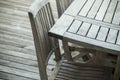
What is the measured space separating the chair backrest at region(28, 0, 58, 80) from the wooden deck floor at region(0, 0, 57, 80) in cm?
73

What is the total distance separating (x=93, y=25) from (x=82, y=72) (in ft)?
1.10

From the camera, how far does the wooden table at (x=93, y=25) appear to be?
1.26 meters

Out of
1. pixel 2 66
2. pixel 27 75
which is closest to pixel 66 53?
pixel 27 75

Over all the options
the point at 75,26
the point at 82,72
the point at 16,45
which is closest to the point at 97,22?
the point at 75,26

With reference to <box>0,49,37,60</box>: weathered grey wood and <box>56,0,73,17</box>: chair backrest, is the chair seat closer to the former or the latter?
<box>56,0,73,17</box>: chair backrest

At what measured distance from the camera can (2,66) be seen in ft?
7.34

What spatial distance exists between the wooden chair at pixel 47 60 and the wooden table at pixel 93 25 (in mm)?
86

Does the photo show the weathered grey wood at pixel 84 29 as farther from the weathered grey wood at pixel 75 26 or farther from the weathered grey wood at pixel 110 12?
the weathered grey wood at pixel 110 12

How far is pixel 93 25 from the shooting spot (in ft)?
4.64

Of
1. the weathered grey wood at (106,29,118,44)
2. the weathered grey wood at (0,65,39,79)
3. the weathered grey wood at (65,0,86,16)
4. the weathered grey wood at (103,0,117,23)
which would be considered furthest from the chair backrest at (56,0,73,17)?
the weathered grey wood at (0,65,39,79)

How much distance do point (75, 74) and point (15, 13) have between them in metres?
1.95

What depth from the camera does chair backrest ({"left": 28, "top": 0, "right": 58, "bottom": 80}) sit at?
125 cm

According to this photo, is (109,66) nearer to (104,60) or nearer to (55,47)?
(104,60)

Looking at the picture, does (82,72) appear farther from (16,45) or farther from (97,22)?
(16,45)
